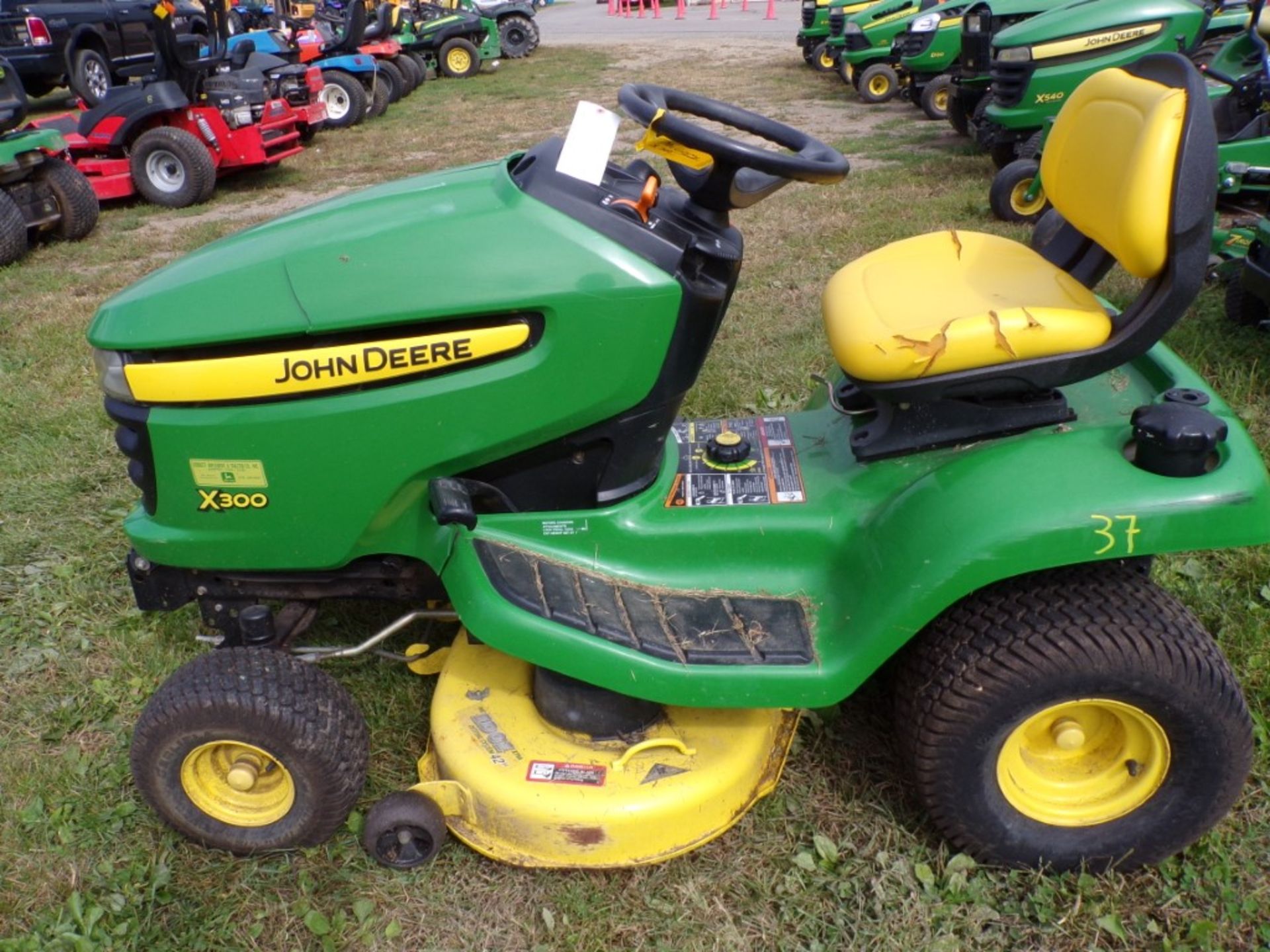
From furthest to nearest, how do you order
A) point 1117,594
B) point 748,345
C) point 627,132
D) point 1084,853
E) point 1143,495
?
point 627,132
point 748,345
point 1084,853
point 1117,594
point 1143,495

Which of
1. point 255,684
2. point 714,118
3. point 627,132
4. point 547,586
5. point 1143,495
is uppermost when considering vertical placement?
point 714,118

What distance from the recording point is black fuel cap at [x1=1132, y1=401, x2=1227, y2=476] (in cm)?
172

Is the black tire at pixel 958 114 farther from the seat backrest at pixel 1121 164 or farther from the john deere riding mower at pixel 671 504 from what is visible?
the john deere riding mower at pixel 671 504

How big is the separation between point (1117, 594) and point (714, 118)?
1.14m

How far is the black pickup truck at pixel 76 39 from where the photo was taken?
38.9 feet

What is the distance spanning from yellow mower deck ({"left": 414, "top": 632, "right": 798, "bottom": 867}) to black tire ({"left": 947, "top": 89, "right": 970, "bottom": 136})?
688 cm

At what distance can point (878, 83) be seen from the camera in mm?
10906

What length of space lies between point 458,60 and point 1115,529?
14.6 metres

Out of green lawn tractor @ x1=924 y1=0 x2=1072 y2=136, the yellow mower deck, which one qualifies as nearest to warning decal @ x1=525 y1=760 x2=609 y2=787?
the yellow mower deck

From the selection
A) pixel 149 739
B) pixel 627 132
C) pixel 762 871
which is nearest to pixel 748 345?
pixel 762 871

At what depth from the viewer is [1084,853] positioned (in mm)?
1997

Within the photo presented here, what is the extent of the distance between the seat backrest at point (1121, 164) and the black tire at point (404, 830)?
1614 millimetres

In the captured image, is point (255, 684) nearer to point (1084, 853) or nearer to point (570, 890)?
point (570, 890)

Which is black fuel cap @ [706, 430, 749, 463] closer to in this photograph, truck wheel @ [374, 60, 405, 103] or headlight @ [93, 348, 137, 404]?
headlight @ [93, 348, 137, 404]
